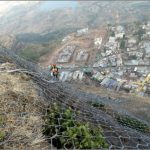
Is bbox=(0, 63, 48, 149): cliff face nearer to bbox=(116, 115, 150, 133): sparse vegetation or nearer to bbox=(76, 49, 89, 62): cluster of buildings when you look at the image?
bbox=(116, 115, 150, 133): sparse vegetation

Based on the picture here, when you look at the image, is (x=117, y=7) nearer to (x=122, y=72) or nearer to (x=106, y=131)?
(x=122, y=72)

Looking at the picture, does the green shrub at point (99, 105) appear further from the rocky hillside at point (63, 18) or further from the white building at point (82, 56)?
the rocky hillside at point (63, 18)

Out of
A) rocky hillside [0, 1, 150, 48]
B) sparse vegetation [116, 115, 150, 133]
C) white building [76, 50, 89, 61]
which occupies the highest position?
rocky hillside [0, 1, 150, 48]

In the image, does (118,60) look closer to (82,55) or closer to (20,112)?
(82,55)

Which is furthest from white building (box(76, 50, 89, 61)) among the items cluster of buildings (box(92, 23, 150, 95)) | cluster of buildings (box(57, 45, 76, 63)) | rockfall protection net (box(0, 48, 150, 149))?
rockfall protection net (box(0, 48, 150, 149))

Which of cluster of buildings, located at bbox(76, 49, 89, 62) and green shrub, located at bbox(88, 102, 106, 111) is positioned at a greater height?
cluster of buildings, located at bbox(76, 49, 89, 62)

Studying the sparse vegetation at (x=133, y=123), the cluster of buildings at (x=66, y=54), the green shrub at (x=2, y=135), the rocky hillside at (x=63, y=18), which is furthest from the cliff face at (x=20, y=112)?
the rocky hillside at (x=63, y=18)

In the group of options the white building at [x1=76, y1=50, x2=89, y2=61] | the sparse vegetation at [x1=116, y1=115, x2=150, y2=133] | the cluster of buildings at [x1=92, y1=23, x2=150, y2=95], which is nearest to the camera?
the sparse vegetation at [x1=116, y1=115, x2=150, y2=133]

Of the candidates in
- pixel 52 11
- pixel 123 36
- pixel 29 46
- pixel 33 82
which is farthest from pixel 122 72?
pixel 52 11
